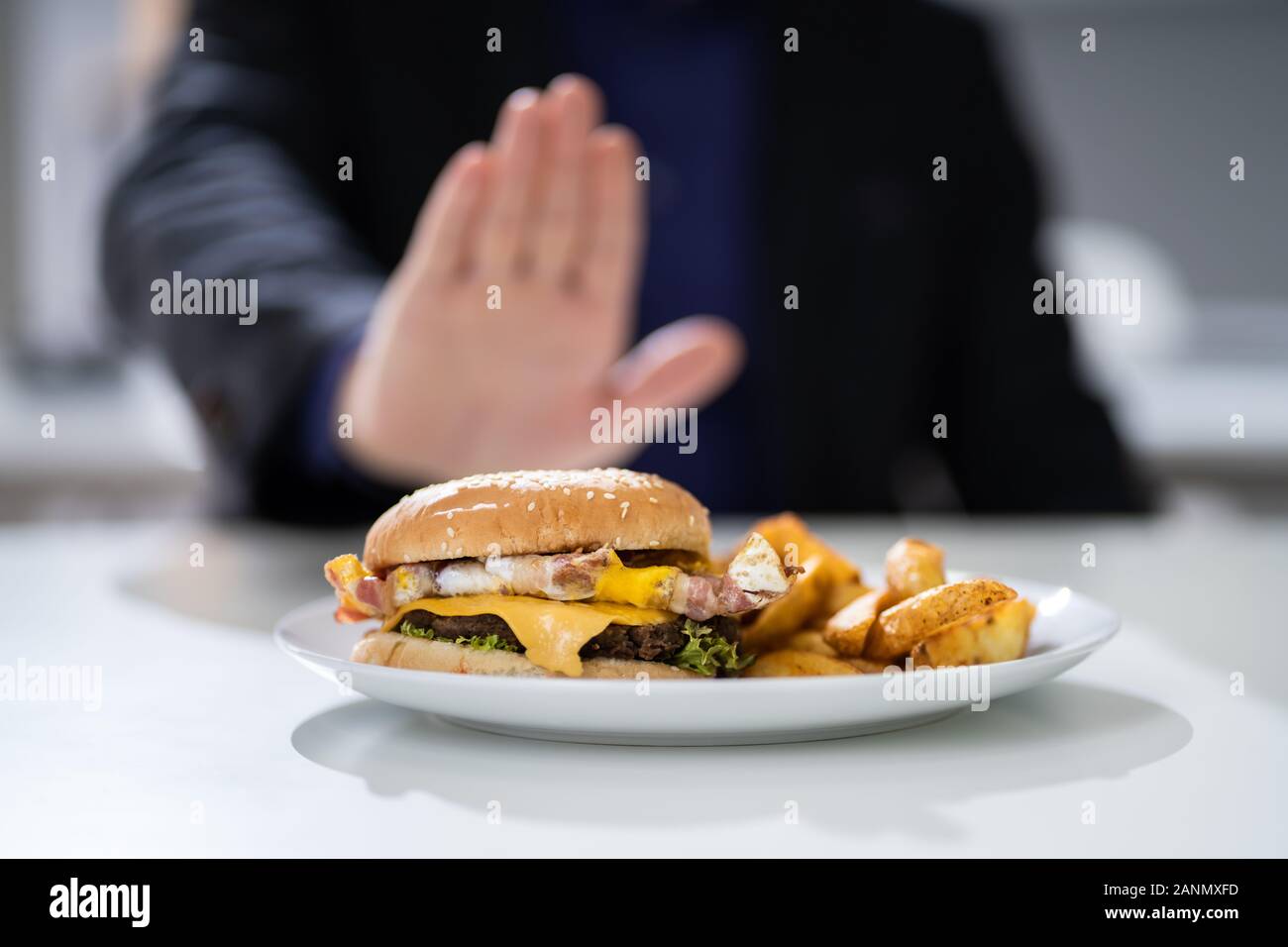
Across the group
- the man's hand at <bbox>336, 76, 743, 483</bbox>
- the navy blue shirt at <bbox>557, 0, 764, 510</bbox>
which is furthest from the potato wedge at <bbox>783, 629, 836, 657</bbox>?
the navy blue shirt at <bbox>557, 0, 764, 510</bbox>

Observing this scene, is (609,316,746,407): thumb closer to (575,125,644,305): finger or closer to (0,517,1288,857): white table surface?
(575,125,644,305): finger

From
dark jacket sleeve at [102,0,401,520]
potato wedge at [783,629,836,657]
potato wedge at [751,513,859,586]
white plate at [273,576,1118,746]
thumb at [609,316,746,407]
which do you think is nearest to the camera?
white plate at [273,576,1118,746]

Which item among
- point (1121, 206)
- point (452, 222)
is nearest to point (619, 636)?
point (452, 222)

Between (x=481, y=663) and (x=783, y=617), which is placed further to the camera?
(x=783, y=617)

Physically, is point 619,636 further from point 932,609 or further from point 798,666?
point 932,609

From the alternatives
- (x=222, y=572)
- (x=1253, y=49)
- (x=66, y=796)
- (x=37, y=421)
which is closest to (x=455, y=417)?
A: (x=222, y=572)

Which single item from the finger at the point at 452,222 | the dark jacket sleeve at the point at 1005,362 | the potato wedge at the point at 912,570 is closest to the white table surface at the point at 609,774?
the potato wedge at the point at 912,570
